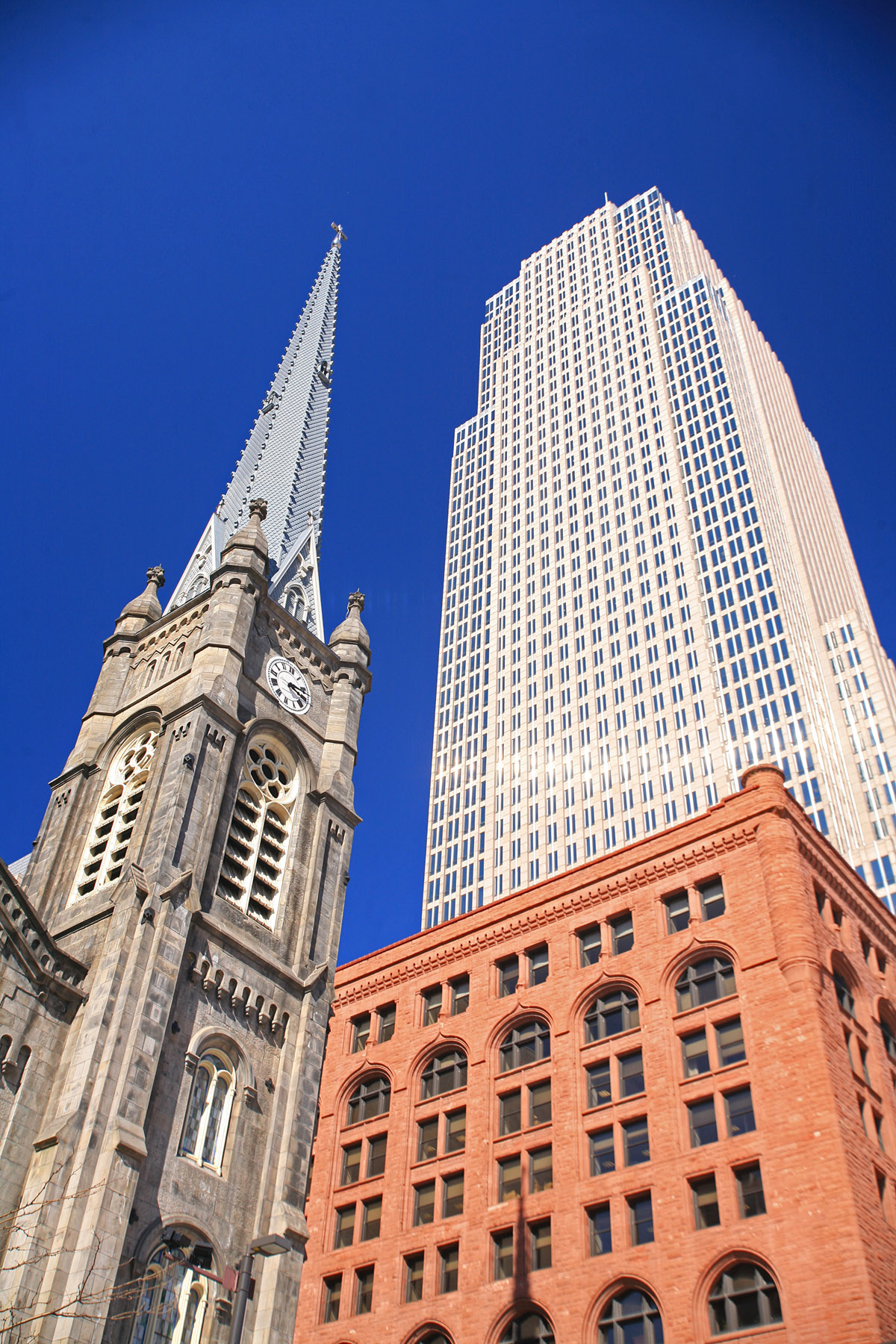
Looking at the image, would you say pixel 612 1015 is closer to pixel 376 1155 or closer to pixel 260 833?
pixel 376 1155

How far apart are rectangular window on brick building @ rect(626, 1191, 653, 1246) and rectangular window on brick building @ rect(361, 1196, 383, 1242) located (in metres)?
11.1

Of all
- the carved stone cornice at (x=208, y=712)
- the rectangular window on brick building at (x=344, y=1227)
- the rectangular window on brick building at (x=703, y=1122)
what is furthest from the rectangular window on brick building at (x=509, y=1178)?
the carved stone cornice at (x=208, y=712)

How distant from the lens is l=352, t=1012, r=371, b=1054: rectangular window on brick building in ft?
166

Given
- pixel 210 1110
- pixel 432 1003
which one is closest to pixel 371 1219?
pixel 432 1003

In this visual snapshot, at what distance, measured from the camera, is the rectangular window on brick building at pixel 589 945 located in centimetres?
4530

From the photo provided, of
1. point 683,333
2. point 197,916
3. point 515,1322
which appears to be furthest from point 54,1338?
point 683,333

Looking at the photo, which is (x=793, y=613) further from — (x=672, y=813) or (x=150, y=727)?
(x=150, y=727)

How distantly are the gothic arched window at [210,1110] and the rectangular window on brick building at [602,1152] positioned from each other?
13518mm

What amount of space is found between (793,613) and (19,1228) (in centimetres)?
9717

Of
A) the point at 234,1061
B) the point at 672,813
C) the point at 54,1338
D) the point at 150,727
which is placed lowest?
the point at 54,1338

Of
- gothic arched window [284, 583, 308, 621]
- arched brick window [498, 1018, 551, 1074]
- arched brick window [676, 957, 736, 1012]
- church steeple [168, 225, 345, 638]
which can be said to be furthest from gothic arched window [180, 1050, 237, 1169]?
gothic arched window [284, 583, 308, 621]

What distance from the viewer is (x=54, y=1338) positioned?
2577 cm

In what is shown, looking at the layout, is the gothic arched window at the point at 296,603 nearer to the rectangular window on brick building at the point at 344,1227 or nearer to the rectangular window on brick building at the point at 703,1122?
the rectangular window on brick building at the point at 344,1227

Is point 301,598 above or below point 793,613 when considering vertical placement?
below
